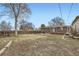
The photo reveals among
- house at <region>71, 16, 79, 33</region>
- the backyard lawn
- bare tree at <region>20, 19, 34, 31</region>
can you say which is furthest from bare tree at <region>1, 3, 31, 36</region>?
house at <region>71, 16, 79, 33</region>

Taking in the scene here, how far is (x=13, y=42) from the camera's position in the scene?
7.73ft

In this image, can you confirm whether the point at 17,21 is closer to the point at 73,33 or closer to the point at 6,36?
the point at 6,36

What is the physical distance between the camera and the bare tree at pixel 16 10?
234 cm

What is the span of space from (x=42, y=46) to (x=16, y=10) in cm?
50

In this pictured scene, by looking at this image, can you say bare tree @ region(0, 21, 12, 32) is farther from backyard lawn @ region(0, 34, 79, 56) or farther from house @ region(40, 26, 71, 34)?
house @ region(40, 26, 71, 34)

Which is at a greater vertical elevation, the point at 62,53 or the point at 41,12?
the point at 41,12

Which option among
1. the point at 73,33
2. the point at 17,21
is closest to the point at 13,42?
the point at 17,21

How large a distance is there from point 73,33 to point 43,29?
13.7 inches

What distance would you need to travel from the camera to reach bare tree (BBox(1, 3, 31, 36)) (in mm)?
2336

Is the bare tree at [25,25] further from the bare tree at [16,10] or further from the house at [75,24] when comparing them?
the house at [75,24]

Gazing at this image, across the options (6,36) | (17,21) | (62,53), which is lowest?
(62,53)

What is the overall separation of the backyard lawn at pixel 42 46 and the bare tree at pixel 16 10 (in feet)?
0.69

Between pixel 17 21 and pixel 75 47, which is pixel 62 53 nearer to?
pixel 75 47

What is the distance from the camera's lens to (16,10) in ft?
7.66
